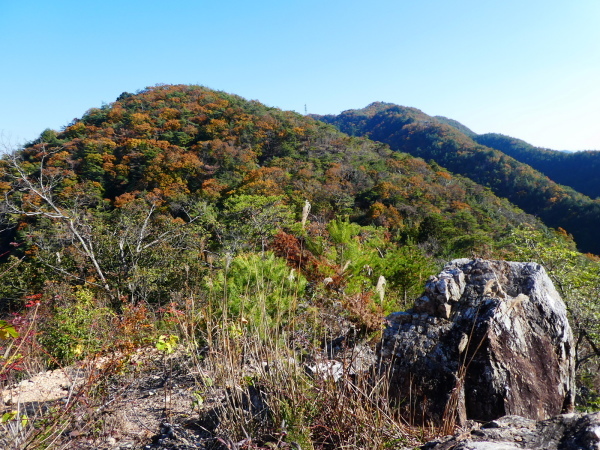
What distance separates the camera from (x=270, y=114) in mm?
35344

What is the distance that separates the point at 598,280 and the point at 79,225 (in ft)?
33.5

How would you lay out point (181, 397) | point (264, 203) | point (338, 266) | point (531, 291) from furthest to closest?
point (264, 203), point (338, 266), point (181, 397), point (531, 291)

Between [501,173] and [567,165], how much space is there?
1814cm

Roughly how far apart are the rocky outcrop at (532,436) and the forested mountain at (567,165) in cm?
5142

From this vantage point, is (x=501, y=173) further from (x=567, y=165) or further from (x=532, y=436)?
(x=532, y=436)

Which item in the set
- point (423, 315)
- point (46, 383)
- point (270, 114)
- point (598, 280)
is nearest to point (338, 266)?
point (423, 315)

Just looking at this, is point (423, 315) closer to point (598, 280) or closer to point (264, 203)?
point (598, 280)

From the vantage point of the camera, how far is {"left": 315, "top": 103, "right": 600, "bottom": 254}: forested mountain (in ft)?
96.3

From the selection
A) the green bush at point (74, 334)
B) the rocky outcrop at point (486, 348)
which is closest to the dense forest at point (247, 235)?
the green bush at point (74, 334)

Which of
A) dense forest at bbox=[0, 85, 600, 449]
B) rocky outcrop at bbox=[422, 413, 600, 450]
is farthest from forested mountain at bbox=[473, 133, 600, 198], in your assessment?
rocky outcrop at bbox=[422, 413, 600, 450]

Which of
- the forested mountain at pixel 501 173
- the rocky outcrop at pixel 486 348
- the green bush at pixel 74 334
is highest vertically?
the forested mountain at pixel 501 173

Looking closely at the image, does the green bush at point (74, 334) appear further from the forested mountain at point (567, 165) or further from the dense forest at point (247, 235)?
the forested mountain at point (567, 165)

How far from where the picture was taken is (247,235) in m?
10.1

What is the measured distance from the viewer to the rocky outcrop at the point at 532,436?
117 centimetres
